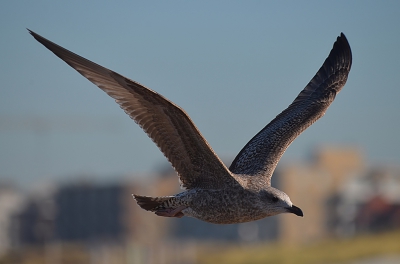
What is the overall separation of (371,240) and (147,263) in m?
15.2

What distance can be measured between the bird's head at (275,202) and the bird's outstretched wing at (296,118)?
687mm

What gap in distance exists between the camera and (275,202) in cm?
986

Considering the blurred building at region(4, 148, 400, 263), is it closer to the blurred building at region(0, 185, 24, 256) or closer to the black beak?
the blurred building at region(0, 185, 24, 256)

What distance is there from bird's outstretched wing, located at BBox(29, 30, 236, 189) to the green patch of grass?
3868cm

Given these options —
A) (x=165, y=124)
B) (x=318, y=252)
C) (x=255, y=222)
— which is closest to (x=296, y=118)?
(x=165, y=124)

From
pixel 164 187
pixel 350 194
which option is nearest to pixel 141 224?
pixel 164 187

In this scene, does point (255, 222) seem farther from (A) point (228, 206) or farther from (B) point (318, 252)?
(A) point (228, 206)

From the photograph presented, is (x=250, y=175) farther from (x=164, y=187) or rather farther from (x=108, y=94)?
(x=164, y=187)

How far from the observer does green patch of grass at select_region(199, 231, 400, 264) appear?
5097 centimetres

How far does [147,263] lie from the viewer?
57.4 m

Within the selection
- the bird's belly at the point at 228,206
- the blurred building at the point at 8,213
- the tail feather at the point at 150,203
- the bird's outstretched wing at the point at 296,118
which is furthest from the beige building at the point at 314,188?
the bird's belly at the point at 228,206

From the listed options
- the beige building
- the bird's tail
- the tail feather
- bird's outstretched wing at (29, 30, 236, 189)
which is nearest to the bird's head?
bird's outstretched wing at (29, 30, 236, 189)

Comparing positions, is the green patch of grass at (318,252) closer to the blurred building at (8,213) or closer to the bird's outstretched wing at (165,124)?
the bird's outstretched wing at (165,124)

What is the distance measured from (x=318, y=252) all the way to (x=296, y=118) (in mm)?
48336
